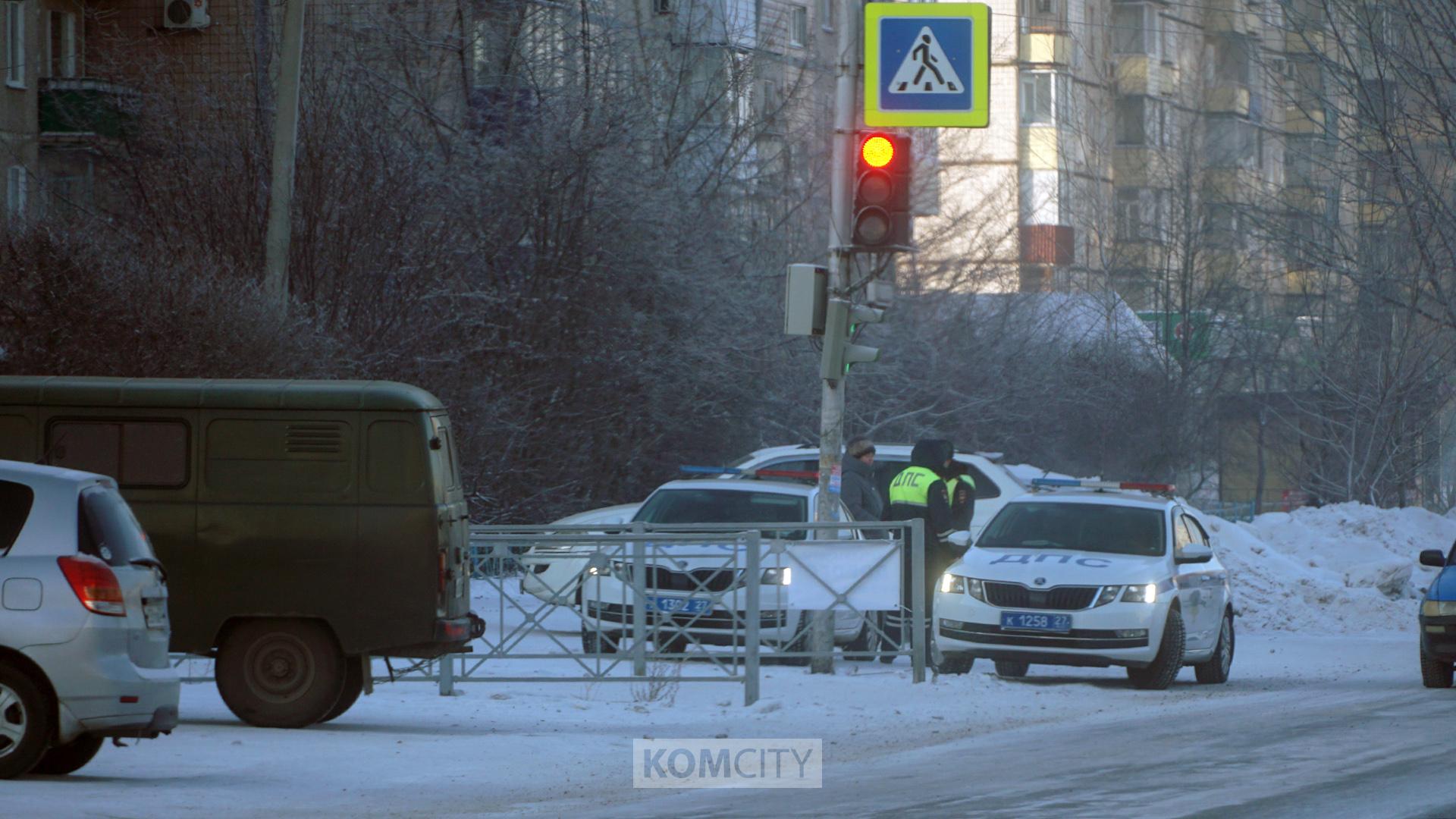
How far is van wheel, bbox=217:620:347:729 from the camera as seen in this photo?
1241cm

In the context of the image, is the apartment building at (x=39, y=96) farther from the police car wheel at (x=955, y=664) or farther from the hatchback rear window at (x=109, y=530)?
the hatchback rear window at (x=109, y=530)

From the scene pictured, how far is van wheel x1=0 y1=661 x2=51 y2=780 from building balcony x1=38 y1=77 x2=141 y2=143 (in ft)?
62.1

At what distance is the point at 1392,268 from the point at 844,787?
26232mm

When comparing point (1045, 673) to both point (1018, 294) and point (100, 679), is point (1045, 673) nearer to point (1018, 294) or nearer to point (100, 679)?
point (100, 679)

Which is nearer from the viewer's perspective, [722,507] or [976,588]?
[976,588]

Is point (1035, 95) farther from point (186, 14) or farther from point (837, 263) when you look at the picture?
point (837, 263)

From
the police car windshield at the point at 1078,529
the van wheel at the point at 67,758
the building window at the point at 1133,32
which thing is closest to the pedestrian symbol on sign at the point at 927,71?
the police car windshield at the point at 1078,529

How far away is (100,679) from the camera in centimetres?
941

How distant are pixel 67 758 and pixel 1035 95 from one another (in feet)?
169

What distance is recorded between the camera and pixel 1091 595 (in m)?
16.0

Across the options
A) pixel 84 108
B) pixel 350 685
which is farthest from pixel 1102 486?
pixel 84 108

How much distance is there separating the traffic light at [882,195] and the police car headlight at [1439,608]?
481cm

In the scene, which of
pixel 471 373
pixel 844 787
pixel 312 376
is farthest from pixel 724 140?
pixel 844 787

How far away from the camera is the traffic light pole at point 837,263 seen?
49.5ft
